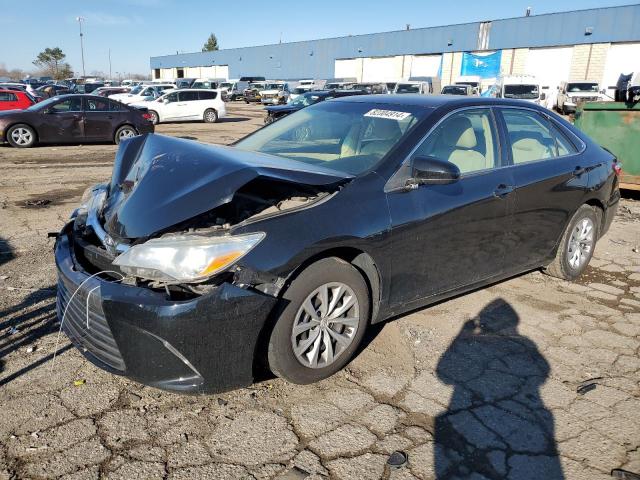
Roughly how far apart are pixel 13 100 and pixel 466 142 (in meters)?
19.2

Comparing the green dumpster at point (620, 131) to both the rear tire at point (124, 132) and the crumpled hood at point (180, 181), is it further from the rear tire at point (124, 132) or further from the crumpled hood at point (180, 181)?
the rear tire at point (124, 132)

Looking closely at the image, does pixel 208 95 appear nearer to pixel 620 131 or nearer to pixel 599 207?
pixel 620 131

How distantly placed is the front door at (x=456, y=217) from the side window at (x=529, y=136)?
22 cm

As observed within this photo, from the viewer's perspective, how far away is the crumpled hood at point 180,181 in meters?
2.78

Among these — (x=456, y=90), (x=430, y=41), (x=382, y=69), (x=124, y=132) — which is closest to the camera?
(x=124, y=132)

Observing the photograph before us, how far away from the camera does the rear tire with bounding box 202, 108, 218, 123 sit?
2516 cm

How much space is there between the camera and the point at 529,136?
444 cm

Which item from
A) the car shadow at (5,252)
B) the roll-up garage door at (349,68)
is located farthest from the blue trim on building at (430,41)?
the car shadow at (5,252)

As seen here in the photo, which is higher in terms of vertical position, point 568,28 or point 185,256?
point 568,28

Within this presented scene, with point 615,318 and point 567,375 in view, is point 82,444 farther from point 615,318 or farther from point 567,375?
point 615,318

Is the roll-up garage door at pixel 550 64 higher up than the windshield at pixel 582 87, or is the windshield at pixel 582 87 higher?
the roll-up garage door at pixel 550 64

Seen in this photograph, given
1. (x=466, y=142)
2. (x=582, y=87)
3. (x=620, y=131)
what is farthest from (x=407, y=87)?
(x=466, y=142)

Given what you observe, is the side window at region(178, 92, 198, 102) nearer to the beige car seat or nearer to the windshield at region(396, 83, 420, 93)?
the windshield at region(396, 83, 420, 93)

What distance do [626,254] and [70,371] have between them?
18.9 ft
